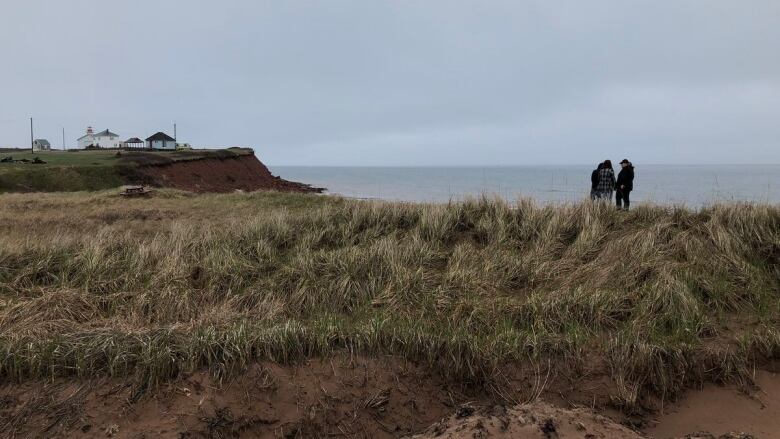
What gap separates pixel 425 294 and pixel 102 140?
10889cm

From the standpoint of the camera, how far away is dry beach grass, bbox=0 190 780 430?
15.0ft

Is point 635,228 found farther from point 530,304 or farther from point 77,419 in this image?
point 77,419

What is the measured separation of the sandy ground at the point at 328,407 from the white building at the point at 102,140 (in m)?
106

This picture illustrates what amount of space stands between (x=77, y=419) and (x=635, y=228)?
26.4 ft

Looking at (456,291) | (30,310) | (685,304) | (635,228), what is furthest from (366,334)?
(635,228)

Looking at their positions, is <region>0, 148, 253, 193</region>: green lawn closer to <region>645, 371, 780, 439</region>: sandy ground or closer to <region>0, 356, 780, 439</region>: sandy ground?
<region>0, 356, 780, 439</region>: sandy ground

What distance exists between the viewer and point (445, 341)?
4730mm

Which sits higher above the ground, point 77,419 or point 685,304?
point 685,304

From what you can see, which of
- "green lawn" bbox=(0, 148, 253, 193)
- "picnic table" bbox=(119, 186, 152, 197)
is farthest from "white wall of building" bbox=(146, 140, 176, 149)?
"picnic table" bbox=(119, 186, 152, 197)

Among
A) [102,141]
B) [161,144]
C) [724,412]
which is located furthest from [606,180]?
[102,141]

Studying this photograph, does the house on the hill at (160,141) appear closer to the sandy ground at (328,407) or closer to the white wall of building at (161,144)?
the white wall of building at (161,144)

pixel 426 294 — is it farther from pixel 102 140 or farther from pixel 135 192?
pixel 102 140

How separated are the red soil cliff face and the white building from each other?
1919 inches

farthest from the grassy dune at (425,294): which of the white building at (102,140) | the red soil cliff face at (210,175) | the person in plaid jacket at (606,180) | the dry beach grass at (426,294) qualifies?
the white building at (102,140)
